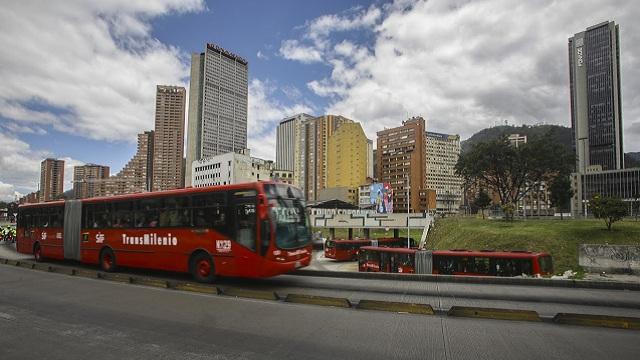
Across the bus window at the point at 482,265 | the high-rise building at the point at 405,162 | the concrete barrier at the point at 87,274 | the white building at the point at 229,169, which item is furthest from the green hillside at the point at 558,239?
the high-rise building at the point at 405,162

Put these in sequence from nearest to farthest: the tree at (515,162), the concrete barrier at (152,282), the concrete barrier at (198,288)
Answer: the concrete barrier at (198,288)
the concrete barrier at (152,282)
the tree at (515,162)

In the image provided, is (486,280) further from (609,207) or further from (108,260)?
(108,260)

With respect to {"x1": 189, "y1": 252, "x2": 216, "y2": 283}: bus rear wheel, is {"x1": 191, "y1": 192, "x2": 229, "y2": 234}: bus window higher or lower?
higher

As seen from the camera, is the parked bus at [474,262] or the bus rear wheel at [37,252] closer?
the parked bus at [474,262]

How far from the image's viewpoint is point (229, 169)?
10844 cm

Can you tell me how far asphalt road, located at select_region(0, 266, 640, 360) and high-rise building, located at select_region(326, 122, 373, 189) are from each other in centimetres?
14175

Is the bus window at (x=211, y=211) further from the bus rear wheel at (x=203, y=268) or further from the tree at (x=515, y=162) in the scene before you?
the tree at (x=515, y=162)

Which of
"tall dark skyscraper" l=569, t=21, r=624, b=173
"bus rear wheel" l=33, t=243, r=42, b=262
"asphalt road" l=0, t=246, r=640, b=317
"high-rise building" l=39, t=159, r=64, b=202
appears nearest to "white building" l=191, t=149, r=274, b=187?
"high-rise building" l=39, t=159, r=64, b=202

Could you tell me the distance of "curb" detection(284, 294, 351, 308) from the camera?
863 centimetres

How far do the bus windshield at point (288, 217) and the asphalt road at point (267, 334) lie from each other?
234 cm

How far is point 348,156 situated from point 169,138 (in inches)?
3172

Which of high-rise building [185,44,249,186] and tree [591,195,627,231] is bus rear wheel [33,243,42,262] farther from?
high-rise building [185,44,249,186]

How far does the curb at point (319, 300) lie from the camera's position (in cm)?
863

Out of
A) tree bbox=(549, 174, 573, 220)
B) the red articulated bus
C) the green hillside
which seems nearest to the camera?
the red articulated bus
